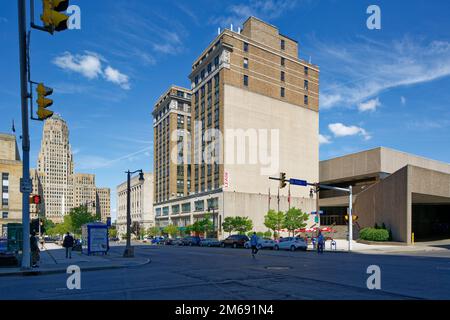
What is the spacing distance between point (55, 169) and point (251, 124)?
430ft

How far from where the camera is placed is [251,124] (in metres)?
86.7

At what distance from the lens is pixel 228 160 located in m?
81.4

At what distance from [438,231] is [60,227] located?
10437cm

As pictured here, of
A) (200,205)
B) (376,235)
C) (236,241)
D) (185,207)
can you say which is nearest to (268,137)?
(200,205)

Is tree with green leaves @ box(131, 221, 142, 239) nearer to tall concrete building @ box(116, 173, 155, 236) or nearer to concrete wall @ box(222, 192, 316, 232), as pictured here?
tall concrete building @ box(116, 173, 155, 236)

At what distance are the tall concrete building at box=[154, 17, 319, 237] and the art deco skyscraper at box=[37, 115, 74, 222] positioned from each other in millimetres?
106238

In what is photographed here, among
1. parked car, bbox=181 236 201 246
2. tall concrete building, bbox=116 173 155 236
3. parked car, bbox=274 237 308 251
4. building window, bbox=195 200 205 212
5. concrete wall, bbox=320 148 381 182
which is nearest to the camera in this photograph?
parked car, bbox=274 237 308 251

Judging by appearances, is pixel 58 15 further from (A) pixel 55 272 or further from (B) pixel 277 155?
(B) pixel 277 155

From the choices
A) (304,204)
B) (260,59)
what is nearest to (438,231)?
(304,204)

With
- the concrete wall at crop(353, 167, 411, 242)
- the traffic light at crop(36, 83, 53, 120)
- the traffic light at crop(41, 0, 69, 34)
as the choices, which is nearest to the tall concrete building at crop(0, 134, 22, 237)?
the concrete wall at crop(353, 167, 411, 242)

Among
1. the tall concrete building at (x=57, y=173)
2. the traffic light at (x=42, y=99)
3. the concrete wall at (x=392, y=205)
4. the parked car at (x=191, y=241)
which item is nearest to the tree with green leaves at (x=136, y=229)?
the parked car at (x=191, y=241)

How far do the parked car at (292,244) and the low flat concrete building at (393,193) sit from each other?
14233 millimetres

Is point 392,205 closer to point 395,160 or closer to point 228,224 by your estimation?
point 228,224

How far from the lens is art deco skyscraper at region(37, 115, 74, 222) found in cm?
18200
